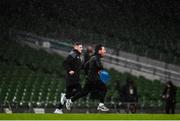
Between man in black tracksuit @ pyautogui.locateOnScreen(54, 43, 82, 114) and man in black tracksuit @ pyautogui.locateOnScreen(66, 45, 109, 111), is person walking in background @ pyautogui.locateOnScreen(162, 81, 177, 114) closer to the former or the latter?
man in black tracksuit @ pyautogui.locateOnScreen(66, 45, 109, 111)

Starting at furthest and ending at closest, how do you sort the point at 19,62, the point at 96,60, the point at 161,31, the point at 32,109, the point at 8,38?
the point at 161,31 → the point at 8,38 → the point at 19,62 → the point at 32,109 → the point at 96,60

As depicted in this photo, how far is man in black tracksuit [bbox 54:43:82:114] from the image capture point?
1506 centimetres

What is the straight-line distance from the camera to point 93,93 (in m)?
15.9

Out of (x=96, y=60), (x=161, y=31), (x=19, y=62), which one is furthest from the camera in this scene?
(x=161, y=31)

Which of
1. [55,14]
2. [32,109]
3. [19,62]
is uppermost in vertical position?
[55,14]

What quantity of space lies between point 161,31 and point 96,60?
14474 mm

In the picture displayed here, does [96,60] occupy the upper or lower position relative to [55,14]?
lower

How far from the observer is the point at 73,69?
1520 centimetres

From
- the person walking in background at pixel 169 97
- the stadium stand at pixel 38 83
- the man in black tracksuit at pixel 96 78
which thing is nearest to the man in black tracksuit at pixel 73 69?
the man in black tracksuit at pixel 96 78

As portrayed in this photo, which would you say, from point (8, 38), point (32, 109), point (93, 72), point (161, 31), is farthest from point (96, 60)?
point (161, 31)

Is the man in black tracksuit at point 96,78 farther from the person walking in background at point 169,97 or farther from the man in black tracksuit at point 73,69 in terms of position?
the person walking in background at point 169,97

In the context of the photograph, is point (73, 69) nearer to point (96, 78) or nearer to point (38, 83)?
point (96, 78)

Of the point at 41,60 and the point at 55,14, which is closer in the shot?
the point at 41,60

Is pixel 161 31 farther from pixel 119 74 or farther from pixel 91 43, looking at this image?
pixel 119 74
